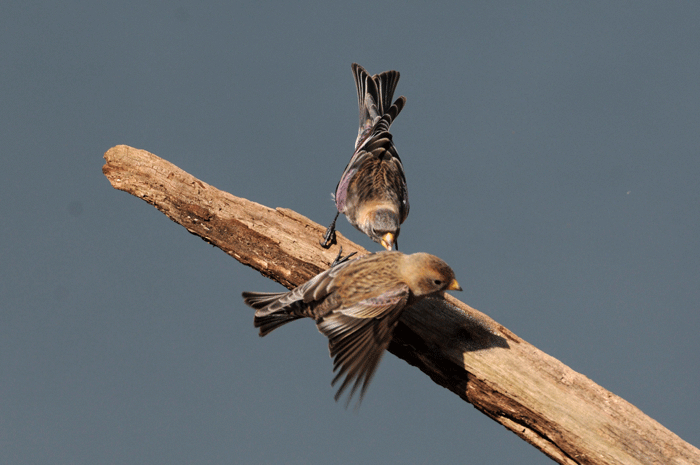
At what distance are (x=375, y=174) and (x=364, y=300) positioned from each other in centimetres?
293

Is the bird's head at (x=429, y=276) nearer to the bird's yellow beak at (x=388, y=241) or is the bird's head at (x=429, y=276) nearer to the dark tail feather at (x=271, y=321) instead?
the dark tail feather at (x=271, y=321)

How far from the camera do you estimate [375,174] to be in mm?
7797

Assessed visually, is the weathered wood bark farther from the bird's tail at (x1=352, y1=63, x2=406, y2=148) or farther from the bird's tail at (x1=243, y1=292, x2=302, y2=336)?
the bird's tail at (x1=352, y1=63, x2=406, y2=148)

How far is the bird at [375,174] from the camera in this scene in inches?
283

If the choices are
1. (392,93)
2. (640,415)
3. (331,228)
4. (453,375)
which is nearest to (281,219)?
(331,228)

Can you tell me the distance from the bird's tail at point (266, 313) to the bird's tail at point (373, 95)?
3.57 metres

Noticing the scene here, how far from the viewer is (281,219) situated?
22.6ft

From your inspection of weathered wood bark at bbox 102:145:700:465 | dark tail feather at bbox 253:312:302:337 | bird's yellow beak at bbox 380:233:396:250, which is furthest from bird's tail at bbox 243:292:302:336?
bird's yellow beak at bbox 380:233:396:250

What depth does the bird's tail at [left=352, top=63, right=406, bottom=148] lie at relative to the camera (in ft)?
29.1

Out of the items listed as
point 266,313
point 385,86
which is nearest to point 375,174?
point 385,86

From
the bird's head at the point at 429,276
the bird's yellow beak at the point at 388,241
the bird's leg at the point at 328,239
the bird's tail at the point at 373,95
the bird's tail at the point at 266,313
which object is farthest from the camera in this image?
the bird's tail at the point at 373,95

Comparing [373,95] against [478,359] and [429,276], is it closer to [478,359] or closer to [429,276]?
[429,276]

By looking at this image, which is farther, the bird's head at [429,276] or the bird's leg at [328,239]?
the bird's leg at [328,239]

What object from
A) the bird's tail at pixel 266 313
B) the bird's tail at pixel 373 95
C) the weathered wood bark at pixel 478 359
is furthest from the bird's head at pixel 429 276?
the bird's tail at pixel 373 95
